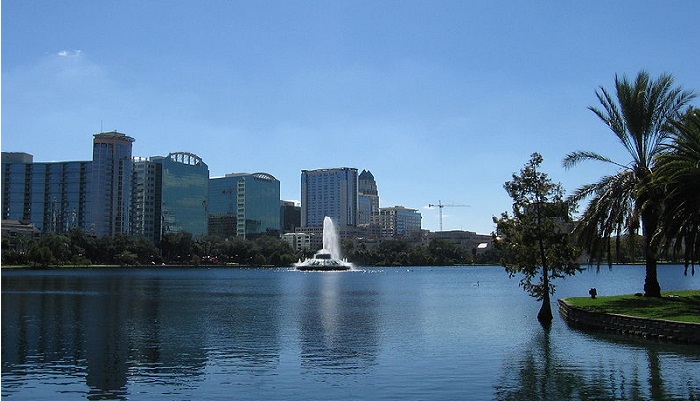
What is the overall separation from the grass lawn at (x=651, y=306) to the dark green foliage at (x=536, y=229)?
2.96 m

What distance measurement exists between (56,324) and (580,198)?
3346 centimetres

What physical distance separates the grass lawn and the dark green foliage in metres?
2.96

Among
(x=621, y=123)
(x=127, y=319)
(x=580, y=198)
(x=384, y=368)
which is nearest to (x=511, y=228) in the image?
(x=580, y=198)

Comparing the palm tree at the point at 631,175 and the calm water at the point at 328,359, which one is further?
the palm tree at the point at 631,175

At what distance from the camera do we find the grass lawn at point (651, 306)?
33.0 meters

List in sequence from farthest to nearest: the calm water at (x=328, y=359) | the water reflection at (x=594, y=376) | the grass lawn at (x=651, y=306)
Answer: the grass lawn at (x=651, y=306), the calm water at (x=328, y=359), the water reflection at (x=594, y=376)

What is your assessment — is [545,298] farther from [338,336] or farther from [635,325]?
[338,336]

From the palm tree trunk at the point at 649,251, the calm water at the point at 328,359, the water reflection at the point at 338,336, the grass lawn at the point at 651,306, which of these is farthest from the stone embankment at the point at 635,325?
the water reflection at the point at 338,336

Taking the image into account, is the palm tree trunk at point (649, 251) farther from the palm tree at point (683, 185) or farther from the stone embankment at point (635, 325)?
the stone embankment at point (635, 325)

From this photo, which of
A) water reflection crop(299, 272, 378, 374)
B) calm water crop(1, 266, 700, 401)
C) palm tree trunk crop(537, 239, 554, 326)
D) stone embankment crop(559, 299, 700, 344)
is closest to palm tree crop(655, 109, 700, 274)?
stone embankment crop(559, 299, 700, 344)

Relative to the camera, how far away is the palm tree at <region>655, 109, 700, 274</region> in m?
33.8

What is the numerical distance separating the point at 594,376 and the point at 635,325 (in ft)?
35.4

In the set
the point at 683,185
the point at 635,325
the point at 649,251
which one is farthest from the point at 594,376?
the point at 649,251

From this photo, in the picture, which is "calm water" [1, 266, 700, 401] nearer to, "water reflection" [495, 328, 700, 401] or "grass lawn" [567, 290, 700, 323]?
"water reflection" [495, 328, 700, 401]
